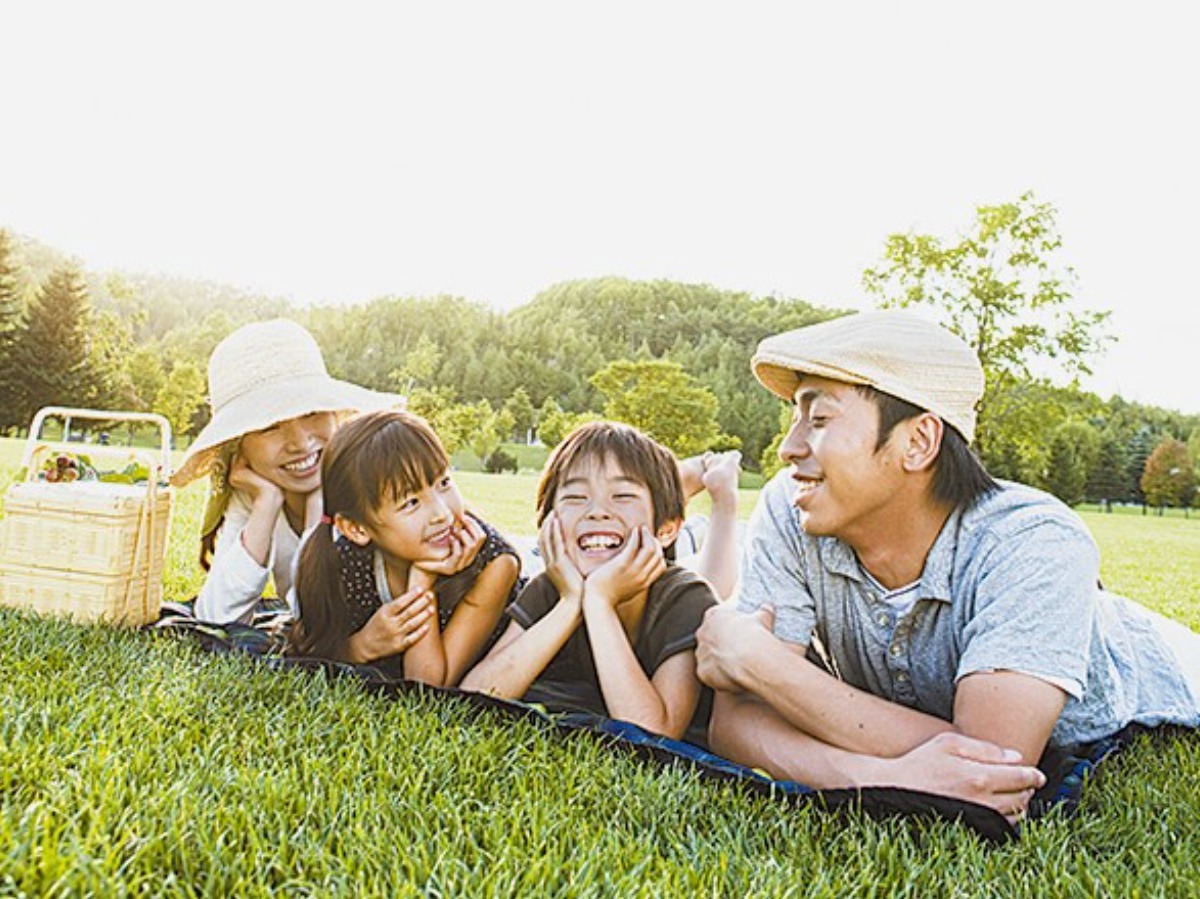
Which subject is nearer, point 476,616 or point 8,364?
point 476,616

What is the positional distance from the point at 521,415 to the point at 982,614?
4256 centimetres

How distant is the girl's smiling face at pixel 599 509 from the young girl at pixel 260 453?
1.09 m

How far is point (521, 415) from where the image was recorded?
147ft

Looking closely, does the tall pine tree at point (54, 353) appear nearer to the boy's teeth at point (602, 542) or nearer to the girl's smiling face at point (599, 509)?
the girl's smiling face at point (599, 509)

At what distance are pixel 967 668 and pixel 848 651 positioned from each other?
530mm

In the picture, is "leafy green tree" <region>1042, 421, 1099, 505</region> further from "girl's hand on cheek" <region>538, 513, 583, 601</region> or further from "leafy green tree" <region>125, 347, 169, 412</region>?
"girl's hand on cheek" <region>538, 513, 583, 601</region>

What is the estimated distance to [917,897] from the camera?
1912 mm

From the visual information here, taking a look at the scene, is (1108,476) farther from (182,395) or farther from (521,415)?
(182,395)

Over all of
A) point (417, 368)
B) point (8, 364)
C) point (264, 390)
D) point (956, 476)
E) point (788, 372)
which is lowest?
point (8, 364)

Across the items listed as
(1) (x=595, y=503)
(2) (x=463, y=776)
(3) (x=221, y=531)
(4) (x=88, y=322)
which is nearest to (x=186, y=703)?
(2) (x=463, y=776)

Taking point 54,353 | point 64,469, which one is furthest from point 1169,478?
point 64,469

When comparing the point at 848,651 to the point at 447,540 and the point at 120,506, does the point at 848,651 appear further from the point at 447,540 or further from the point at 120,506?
the point at 120,506

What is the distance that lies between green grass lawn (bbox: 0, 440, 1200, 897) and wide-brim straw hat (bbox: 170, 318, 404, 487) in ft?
3.93

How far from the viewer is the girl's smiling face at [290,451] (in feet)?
13.3
